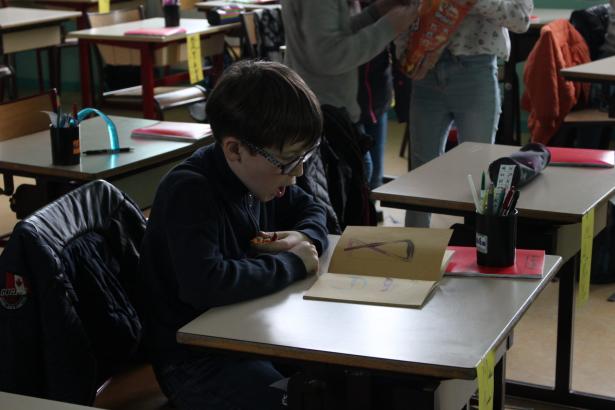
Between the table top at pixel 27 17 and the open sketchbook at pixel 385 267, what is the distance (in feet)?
14.9

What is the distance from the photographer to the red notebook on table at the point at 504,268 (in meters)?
1.82


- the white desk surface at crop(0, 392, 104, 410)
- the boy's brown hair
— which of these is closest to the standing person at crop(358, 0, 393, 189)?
the boy's brown hair

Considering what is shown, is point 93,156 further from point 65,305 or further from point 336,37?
point 65,305

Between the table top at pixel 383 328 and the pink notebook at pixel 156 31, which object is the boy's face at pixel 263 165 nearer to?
the table top at pixel 383 328

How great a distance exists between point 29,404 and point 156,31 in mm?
4441

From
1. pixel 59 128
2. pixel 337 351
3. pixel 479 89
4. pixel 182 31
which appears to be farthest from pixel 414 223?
pixel 182 31

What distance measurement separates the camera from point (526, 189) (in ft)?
8.18

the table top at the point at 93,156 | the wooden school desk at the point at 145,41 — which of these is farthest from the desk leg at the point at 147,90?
the table top at the point at 93,156

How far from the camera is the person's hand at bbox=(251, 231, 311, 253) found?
193 centimetres

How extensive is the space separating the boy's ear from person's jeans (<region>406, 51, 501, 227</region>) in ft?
5.16

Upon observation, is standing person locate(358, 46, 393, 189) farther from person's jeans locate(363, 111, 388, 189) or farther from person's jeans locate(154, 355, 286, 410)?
person's jeans locate(154, 355, 286, 410)

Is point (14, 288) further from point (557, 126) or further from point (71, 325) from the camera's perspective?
point (557, 126)

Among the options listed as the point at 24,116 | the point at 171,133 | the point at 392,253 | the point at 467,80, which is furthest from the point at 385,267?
the point at 24,116

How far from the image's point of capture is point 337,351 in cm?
149
